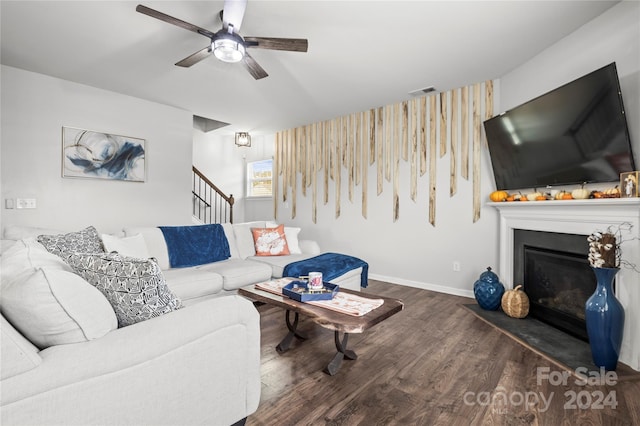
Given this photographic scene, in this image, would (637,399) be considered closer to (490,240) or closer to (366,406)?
(366,406)

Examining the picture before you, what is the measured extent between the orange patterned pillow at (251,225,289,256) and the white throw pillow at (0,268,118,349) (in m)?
2.74

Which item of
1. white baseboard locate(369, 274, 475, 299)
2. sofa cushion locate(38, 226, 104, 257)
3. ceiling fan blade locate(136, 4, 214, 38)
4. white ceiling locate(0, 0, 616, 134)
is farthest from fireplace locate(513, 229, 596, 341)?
sofa cushion locate(38, 226, 104, 257)

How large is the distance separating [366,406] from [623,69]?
2942 millimetres

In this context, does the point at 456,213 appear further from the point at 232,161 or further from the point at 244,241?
the point at 232,161

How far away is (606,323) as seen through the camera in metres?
2.00

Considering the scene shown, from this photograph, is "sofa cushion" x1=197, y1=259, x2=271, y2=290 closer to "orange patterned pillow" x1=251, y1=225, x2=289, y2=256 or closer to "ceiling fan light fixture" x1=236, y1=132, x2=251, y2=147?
"orange patterned pillow" x1=251, y1=225, x2=289, y2=256

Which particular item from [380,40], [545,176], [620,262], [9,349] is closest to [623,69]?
[545,176]

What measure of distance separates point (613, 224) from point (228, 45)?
3.08 m

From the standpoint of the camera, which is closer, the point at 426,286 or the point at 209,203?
the point at 426,286

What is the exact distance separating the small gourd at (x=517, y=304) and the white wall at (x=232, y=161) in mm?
4435

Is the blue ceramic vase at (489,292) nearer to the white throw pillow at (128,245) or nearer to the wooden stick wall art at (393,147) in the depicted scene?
the wooden stick wall art at (393,147)

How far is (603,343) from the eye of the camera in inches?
79.0

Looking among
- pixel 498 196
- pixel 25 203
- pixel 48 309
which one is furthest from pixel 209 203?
pixel 48 309

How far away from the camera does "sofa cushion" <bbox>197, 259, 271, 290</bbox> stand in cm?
297
